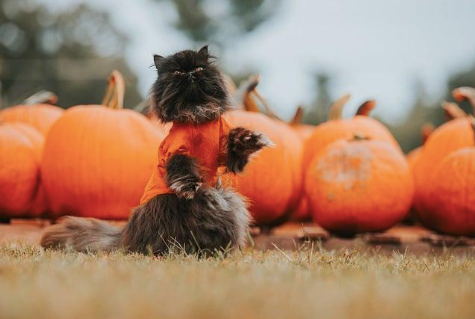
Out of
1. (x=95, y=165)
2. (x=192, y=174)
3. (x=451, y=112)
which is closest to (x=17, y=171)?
(x=95, y=165)

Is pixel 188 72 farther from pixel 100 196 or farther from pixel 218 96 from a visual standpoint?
pixel 100 196

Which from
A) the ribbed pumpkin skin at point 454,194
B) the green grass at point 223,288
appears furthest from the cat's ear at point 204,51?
the ribbed pumpkin skin at point 454,194

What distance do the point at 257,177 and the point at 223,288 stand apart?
10.1 feet

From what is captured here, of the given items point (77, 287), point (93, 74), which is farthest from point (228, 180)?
point (93, 74)

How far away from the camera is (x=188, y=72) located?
10.9ft

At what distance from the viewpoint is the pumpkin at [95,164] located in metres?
5.01

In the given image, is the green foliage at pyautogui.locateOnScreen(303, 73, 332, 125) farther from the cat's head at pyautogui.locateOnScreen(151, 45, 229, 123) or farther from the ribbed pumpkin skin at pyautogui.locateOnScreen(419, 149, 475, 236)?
the cat's head at pyautogui.locateOnScreen(151, 45, 229, 123)

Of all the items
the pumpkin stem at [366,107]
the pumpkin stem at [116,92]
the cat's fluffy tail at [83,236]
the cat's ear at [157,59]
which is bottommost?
the cat's fluffy tail at [83,236]

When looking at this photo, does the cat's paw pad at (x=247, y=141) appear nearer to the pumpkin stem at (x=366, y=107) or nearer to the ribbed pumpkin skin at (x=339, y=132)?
the ribbed pumpkin skin at (x=339, y=132)

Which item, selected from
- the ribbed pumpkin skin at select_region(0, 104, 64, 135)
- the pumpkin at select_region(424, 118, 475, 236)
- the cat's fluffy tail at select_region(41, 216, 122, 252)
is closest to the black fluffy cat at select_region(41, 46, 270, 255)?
the cat's fluffy tail at select_region(41, 216, 122, 252)

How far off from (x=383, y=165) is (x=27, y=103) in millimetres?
3839

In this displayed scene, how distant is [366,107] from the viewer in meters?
6.48

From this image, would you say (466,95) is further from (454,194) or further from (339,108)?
(454,194)

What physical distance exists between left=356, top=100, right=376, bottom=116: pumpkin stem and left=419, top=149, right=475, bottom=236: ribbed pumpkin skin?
5.07 ft
